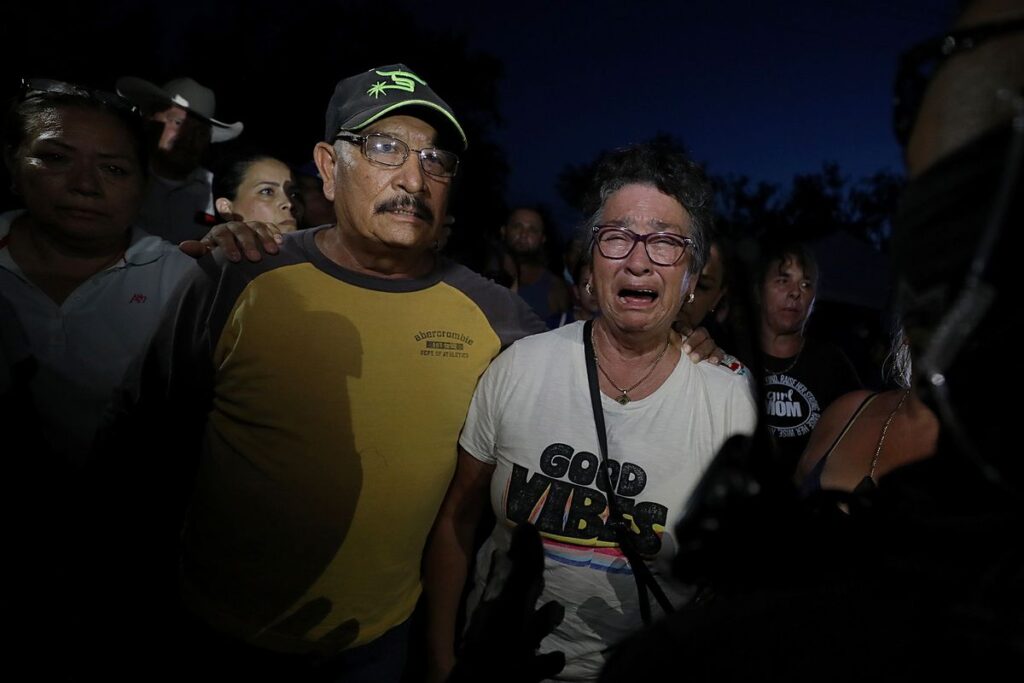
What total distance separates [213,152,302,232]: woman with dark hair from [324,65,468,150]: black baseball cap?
164cm

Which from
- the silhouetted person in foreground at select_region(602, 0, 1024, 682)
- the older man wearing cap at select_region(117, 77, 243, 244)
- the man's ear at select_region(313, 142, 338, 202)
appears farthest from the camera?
the older man wearing cap at select_region(117, 77, 243, 244)

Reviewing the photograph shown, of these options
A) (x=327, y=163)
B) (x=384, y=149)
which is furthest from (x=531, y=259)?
(x=384, y=149)

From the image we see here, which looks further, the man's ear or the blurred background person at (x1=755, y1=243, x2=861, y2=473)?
the blurred background person at (x1=755, y1=243, x2=861, y2=473)

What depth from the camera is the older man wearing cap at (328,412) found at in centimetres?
213

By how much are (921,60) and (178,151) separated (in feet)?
16.1

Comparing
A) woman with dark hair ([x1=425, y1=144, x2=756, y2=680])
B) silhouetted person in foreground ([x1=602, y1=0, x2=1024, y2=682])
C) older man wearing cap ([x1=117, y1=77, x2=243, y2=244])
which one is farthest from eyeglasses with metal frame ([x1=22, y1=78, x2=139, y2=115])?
silhouetted person in foreground ([x1=602, y1=0, x2=1024, y2=682])

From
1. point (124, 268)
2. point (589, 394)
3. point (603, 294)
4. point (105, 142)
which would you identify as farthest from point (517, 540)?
point (105, 142)

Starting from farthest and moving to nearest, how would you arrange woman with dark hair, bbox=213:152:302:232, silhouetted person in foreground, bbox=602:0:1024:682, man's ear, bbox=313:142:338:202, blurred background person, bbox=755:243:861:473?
woman with dark hair, bbox=213:152:302:232, blurred background person, bbox=755:243:861:473, man's ear, bbox=313:142:338:202, silhouetted person in foreground, bbox=602:0:1024:682

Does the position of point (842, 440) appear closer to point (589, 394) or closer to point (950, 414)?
point (589, 394)

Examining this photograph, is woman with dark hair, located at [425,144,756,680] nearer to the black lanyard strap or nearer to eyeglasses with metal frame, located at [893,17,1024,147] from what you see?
the black lanyard strap

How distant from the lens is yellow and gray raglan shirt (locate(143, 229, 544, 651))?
6.97 feet

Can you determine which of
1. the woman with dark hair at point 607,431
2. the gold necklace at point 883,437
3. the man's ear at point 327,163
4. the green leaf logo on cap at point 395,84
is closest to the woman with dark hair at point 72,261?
the man's ear at point 327,163

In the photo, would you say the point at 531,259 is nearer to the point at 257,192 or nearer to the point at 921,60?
the point at 257,192

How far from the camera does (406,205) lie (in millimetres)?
2324
